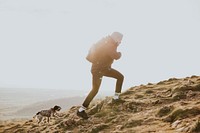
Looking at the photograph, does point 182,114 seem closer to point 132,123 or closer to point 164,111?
point 164,111

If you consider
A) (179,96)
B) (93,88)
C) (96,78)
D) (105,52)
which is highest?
(105,52)

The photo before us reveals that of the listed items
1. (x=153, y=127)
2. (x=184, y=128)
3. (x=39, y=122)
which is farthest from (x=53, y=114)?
(x=184, y=128)

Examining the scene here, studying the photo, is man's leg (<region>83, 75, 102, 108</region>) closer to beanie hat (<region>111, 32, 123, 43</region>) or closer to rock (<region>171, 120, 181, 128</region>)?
beanie hat (<region>111, 32, 123, 43</region>)

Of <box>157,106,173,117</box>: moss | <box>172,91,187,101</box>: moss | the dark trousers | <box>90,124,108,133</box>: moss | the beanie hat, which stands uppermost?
the beanie hat

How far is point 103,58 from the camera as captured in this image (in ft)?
39.1

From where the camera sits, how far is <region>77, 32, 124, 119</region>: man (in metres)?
11.8

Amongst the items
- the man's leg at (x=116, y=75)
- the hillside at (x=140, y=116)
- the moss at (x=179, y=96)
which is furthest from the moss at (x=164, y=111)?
the man's leg at (x=116, y=75)

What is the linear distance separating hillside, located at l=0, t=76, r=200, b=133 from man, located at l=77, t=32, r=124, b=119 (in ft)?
2.94

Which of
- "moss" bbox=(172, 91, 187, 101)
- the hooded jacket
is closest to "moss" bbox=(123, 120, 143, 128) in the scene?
the hooded jacket

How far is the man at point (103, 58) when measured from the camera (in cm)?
1179

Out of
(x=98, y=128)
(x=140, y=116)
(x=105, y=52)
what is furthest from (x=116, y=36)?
(x=98, y=128)

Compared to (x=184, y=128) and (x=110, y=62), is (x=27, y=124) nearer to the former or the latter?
(x=110, y=62)

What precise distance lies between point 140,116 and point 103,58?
269 centimetres

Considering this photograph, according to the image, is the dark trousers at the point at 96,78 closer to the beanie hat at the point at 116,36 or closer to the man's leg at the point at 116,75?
the man's leg at the point at 116,75
